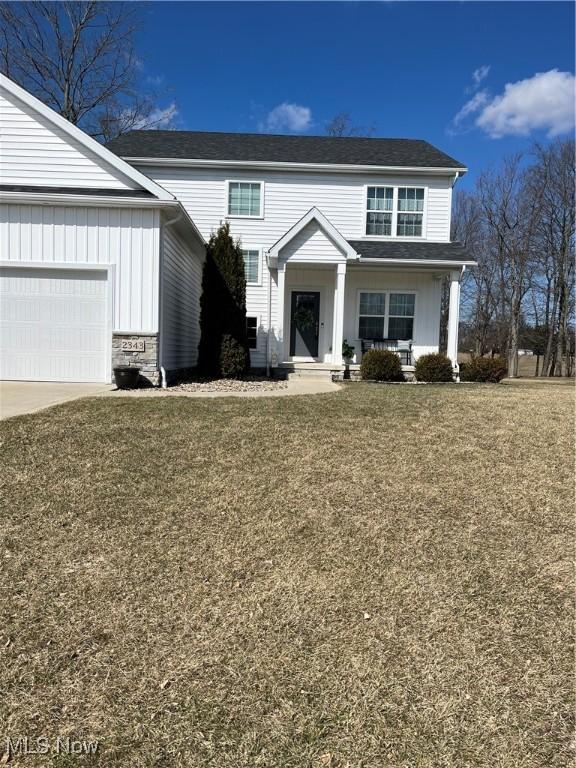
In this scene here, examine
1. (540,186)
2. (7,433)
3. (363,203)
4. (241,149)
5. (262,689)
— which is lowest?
(262,689)

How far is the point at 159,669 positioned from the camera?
2.41 metres

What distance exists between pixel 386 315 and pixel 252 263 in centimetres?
434

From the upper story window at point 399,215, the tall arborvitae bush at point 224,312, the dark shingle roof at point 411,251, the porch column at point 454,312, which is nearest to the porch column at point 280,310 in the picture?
the tall arborvitae bush at point 224,312

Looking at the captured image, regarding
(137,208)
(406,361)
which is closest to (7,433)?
(137,208)

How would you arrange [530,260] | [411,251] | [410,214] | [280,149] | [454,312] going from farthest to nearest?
[530,260]
[280,149]
[410,214]
[411,251]
[454,312]

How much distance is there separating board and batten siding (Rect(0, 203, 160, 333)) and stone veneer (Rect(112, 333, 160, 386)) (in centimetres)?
16

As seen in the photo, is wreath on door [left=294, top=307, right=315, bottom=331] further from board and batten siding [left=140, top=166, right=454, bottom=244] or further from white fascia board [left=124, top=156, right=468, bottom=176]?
white fascia board [left=124, top=156, right=468, bottom=176]

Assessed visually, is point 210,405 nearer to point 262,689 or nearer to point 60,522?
point 60,522

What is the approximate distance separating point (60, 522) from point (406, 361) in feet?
40.5

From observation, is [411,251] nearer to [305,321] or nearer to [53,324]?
[305,321]

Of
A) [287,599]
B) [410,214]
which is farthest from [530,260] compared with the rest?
[287,599]

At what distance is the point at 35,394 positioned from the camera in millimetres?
8328

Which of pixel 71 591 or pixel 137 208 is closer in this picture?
pixel 71 591

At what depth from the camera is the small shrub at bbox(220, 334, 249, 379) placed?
459 inches
